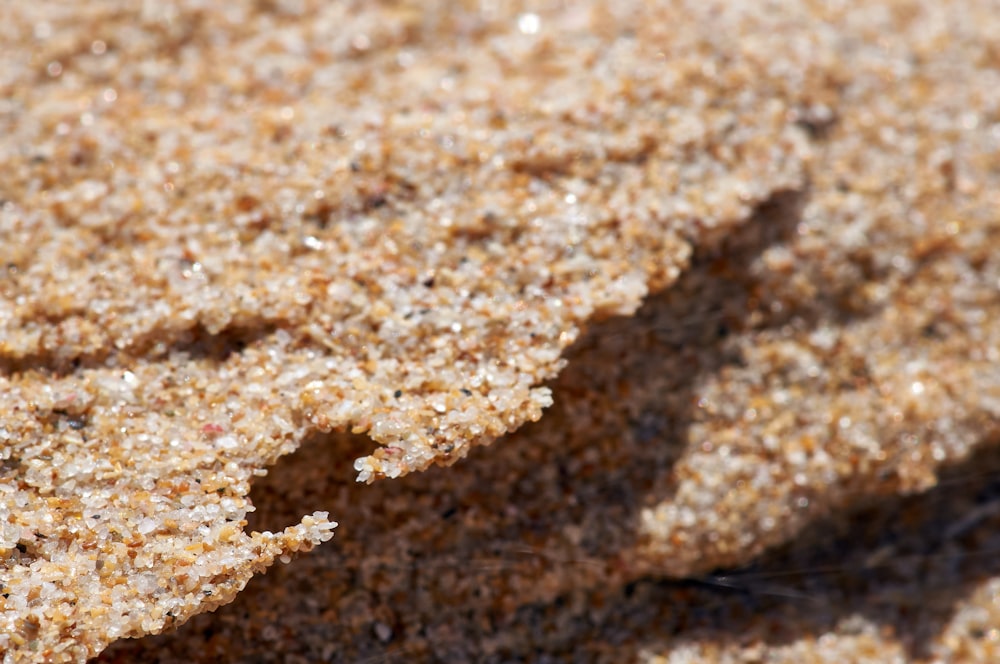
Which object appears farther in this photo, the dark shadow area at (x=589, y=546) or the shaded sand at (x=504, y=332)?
the dark shadow area at (x=589, y=546)

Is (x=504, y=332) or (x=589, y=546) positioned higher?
(x=504, y=332)

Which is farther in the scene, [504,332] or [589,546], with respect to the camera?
[589,546]

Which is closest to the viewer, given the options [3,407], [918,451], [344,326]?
[3,407]

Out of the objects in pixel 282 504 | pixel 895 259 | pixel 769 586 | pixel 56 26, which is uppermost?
pixel 56 26

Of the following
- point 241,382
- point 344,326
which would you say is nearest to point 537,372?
point 344,326

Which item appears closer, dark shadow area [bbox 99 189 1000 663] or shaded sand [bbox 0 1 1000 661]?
shaded sand [bbox 0 1 1000 661]

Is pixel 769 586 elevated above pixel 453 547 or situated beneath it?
situated beneath

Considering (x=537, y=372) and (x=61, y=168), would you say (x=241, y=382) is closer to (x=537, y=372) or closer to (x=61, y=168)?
(x=537, y=372)

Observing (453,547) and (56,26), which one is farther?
(56,26)
